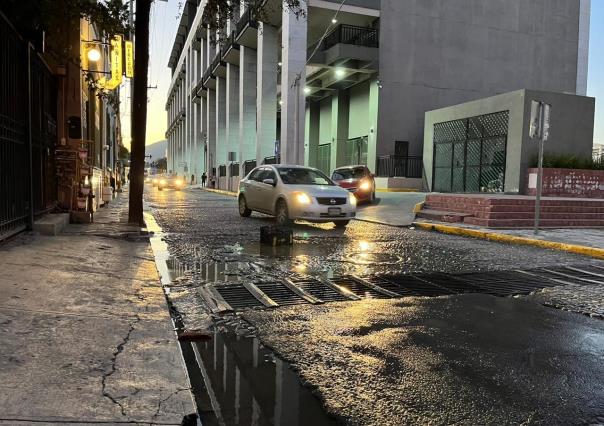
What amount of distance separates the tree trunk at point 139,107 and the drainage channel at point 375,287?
590cm

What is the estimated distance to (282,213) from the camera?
44.1 ft

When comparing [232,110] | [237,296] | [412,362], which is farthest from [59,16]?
[232,110]

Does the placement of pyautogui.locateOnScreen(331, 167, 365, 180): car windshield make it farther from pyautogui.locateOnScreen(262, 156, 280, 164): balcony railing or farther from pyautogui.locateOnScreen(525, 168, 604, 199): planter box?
pyautogui.locateOnScreen(262, 156, 280, 164): balcony railing

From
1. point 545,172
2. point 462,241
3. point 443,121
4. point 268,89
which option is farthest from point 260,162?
point 462,241

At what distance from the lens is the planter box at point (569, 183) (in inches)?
813

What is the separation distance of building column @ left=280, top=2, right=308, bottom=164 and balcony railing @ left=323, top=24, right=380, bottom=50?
10.7 feet

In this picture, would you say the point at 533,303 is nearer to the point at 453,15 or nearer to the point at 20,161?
the point at 20,161

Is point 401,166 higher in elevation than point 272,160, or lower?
lower

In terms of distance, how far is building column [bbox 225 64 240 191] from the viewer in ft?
142

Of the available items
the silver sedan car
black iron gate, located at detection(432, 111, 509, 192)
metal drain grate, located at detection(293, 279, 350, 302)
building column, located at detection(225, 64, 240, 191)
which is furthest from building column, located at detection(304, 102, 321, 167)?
metal drain grate, located at detection(293, 279, 350, 302)

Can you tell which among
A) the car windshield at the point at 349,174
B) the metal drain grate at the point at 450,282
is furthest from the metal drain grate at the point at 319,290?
the car windshield at the point at 349,174

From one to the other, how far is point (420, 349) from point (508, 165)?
19.6m

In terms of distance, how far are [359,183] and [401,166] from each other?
948cm

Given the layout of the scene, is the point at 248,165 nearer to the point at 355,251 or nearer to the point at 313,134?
the point at 313,134
